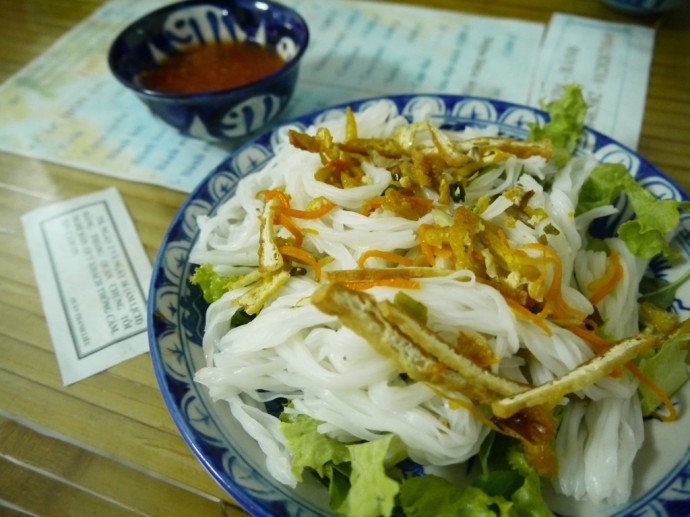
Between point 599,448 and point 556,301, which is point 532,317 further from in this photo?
point 599,448

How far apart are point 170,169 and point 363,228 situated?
127 cm

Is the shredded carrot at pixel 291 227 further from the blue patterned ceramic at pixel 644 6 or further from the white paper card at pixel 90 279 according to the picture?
the blue patterned ceramic at pixel 644 6

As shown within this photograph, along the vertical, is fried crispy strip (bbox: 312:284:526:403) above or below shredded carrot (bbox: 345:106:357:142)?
below

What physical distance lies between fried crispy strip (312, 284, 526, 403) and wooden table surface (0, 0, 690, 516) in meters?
0.63

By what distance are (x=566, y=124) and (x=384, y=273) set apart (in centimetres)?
103

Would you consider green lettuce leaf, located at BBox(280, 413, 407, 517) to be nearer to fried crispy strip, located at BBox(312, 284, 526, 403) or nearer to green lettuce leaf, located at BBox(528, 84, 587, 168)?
fried crispy strip, located at BBox(312, 284, 526, 403)

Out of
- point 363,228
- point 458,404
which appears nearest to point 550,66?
point 363,228

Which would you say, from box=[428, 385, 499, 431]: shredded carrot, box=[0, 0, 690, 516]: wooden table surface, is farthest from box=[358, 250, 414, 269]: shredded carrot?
box=[0, 0, 690, 516]: wooden table surface

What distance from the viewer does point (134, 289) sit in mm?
1897

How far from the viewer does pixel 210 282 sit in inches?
62.2

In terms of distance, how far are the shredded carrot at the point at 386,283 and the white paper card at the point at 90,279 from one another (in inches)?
33.2

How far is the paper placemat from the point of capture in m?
2.46

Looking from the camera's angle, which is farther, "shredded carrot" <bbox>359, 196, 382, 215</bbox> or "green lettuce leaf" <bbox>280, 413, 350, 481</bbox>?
"shredded carrot" <bbox>359, 196, 382, 215</bbox>

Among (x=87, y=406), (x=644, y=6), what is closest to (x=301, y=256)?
(x=87, y=406)
